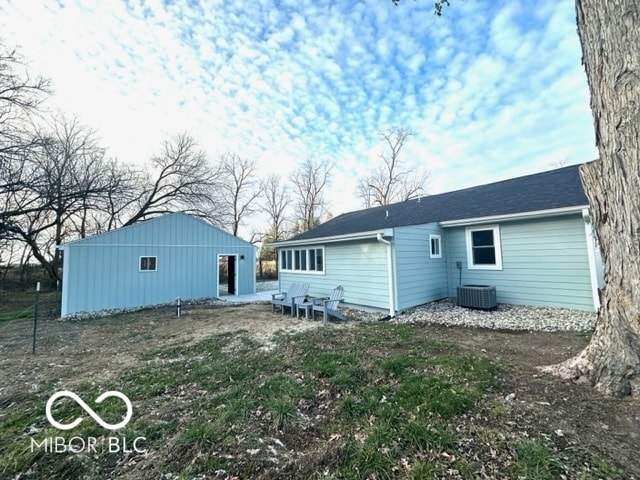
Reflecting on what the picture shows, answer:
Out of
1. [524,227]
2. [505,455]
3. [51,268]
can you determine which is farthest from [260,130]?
[51,268]

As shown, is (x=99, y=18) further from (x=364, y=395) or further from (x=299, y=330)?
(x=364, y=395)

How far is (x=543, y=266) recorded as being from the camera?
7.52 m

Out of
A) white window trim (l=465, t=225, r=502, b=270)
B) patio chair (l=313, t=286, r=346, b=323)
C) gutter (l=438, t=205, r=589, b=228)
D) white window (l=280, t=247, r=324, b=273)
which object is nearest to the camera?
gutter (l=438, t=205, r=589, b=228)

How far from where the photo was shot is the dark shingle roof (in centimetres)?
767

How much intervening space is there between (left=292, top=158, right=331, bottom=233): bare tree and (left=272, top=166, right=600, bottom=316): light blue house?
17.7 m

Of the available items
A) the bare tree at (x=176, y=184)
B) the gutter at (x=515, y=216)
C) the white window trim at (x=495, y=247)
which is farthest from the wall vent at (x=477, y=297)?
the bare tree at (x=176, y=184)

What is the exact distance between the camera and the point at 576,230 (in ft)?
22.9

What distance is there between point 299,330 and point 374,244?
3.41m

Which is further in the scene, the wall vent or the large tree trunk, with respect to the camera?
the wall vent

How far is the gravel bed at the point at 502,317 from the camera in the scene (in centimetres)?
610

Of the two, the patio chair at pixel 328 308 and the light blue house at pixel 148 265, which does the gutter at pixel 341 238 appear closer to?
the patio chair at pixel 328 308

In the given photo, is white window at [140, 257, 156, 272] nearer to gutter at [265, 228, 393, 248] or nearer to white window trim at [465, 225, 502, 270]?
gutter at [265, 228, 393, 248]

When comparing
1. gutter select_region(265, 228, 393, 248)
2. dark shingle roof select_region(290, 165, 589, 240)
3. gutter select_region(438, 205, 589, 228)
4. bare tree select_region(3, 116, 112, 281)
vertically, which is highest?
bare tree select_region(3, 116, 112, 281)

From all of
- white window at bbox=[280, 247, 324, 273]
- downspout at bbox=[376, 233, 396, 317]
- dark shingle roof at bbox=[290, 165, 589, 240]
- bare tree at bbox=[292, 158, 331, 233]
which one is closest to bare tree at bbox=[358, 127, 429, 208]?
bare tree at bbox=[292, 158, 331, 233]
